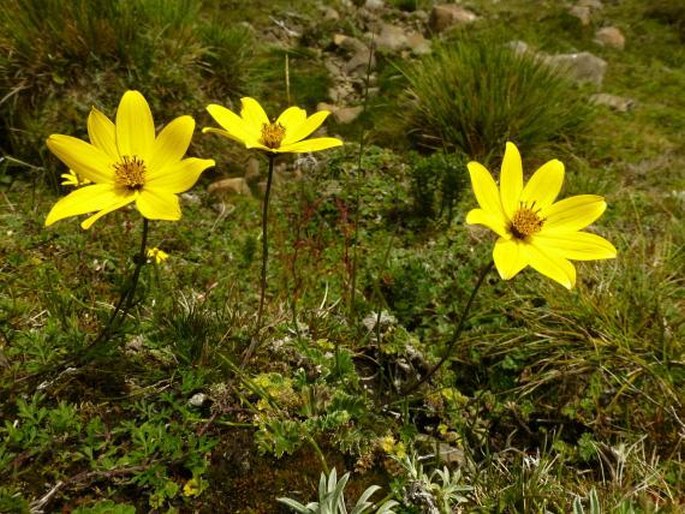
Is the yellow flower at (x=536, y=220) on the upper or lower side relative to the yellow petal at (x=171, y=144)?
lower

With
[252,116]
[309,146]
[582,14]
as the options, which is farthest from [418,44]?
[309,146]

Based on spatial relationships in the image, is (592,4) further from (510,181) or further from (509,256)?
(509,256)

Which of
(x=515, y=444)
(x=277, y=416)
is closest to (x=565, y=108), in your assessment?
(x=515, y=444)

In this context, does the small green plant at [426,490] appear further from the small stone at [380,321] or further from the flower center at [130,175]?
the flower center at [130,175]

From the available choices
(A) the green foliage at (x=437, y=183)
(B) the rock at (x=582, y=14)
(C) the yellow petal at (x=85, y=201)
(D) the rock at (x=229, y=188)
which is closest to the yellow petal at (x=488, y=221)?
(C) the yellow petal at (x=85, y=201)

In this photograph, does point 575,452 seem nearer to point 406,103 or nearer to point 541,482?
point 541,482

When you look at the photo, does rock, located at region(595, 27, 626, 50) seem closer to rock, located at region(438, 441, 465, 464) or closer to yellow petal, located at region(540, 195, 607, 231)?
yellow petal, located at region(540, 195, 607, 231)
